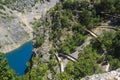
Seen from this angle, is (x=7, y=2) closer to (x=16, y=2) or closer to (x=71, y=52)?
(x=16, y=2)

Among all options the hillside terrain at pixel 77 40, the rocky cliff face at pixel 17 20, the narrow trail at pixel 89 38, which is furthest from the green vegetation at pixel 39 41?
the rocky cliff face at pixel 17 20

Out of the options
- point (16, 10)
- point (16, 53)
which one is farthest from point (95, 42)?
point (16, 10)

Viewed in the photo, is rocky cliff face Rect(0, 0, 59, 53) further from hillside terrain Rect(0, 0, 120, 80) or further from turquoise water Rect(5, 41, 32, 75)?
hillside terrain Rect(0, 0, 120, 80)

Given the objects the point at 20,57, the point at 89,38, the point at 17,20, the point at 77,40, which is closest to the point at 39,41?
the point at 77,40

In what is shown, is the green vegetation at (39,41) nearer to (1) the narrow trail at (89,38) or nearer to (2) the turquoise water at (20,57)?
(1) the narrow trail at (89,38)

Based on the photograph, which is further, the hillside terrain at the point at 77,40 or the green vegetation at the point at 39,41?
the green vegetation at the point at 39,41

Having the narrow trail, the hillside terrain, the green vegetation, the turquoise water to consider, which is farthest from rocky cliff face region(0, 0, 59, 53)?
the narrow trail
